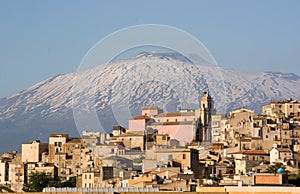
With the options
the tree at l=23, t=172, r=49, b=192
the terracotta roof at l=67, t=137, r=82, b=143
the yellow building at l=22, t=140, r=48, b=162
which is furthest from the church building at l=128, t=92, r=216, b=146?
the yellow building at l=22, t=140, r=48, b=162

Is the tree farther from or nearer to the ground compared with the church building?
nearer to the ground

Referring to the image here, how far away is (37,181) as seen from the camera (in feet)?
257

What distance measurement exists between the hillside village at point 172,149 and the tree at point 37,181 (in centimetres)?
156

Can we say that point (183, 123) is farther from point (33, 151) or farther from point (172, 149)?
point (33, 151)

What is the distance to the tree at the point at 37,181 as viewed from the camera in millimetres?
75812

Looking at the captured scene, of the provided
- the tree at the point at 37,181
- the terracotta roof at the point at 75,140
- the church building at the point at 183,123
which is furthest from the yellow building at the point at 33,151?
the church building at the point at 183,123

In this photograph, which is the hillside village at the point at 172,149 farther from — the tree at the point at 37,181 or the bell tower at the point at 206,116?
the tree at the point at 37,181

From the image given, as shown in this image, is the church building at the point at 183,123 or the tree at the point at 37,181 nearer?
the church building at the point at 183,123

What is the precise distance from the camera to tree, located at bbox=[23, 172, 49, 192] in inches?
2985

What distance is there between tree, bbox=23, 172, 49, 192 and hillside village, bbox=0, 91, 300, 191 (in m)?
1.56

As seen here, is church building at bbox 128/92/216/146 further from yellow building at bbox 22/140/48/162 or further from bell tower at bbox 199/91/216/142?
yellow building at bbox 22/140/48/162

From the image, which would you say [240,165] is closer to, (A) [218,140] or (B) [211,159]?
(B) [211,159]

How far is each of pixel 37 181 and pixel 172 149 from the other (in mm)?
11436

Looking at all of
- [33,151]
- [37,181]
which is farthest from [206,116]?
[33,151]
